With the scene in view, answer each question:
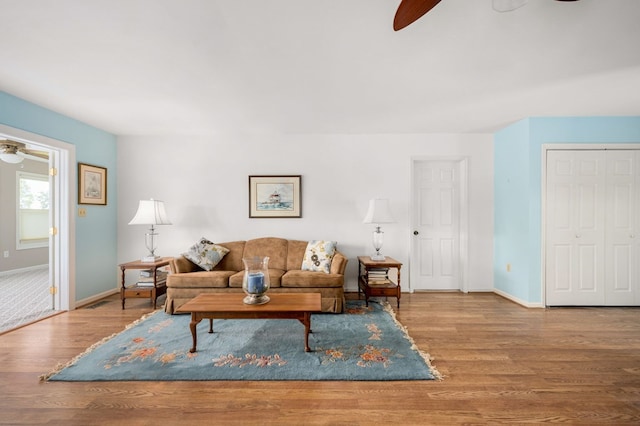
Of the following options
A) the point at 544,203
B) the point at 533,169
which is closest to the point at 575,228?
the point at 544,203

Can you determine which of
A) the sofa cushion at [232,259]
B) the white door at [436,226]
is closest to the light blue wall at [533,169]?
the white door at [436,226]

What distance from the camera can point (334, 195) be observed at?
14.5 feet

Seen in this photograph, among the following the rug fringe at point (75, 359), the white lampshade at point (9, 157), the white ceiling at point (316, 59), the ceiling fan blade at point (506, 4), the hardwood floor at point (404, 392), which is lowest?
the hardwood floor at point (404, 392)

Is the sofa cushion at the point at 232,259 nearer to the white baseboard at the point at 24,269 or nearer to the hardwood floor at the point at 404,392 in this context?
the hardwood floor at the point at 404,392

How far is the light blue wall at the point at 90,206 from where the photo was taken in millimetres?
3174

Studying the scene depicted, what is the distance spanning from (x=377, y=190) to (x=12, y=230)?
7366mm

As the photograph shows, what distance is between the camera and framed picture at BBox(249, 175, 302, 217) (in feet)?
14.4

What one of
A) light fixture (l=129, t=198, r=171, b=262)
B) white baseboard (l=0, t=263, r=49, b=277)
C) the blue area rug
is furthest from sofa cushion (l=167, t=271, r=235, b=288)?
white baseboard (l=0, t=263, r=49, b=277)

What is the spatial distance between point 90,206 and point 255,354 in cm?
334

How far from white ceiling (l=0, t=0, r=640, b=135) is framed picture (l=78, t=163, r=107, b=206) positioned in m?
0.70

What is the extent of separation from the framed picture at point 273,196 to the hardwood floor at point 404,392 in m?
2.41

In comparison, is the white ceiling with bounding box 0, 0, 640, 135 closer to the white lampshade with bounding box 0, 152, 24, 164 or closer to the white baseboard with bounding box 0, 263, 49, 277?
the white lampshade with bounding box 0, 152, 24, 164

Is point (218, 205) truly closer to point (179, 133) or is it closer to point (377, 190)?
point (179, 133)

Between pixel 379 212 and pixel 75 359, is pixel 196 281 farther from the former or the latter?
pixel 379 212
